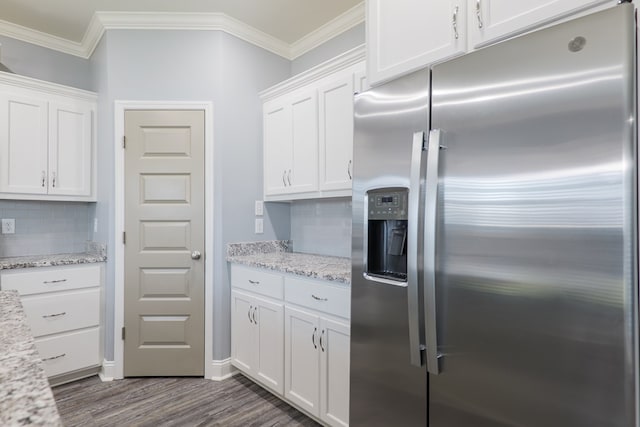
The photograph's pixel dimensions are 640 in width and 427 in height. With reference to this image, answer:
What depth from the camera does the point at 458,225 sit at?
122 cm

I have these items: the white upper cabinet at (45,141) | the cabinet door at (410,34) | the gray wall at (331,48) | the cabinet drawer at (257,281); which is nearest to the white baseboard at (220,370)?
the cabinet drawer at (257,281)

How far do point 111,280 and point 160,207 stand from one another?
A: 2.18ft

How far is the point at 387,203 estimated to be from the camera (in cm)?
147

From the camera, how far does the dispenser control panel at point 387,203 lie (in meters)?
1.41

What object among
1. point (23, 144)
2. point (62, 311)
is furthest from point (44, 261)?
point (23, 144)

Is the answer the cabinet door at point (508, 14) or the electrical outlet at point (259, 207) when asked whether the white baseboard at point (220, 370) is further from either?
the cabinet door at point (508, 14)

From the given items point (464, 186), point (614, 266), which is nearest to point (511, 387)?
point (614, 266)

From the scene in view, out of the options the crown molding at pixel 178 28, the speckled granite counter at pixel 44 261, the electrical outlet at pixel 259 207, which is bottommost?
the speckled granite counter at pixel 44 261

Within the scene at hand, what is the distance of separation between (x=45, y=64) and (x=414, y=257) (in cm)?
351

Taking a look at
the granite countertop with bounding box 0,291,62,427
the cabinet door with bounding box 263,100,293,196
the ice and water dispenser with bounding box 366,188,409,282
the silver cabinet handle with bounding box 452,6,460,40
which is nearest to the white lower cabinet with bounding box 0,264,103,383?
the cabinet door with bounding box 263,100,293,196

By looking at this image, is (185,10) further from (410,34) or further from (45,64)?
(410,34)

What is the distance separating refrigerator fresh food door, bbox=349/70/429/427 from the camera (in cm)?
133

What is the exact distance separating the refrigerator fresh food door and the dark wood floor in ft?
3.05

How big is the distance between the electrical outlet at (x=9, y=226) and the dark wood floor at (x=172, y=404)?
1.29 metres
